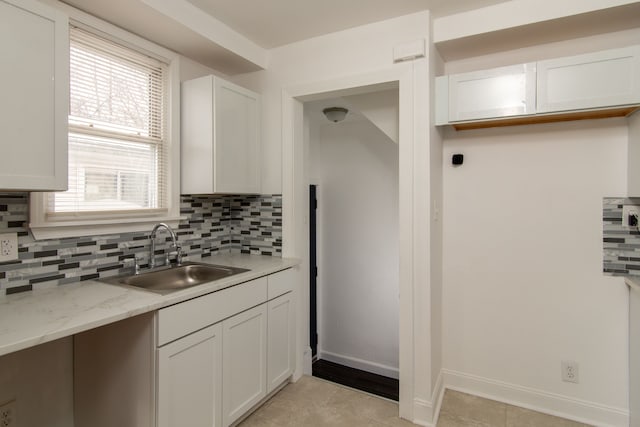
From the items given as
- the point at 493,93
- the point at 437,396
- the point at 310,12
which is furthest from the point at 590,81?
the point at 437,396

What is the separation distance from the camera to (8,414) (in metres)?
1.61

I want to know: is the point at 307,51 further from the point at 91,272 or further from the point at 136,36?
the point at 91,272

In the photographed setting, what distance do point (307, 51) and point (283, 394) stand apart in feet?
8.15

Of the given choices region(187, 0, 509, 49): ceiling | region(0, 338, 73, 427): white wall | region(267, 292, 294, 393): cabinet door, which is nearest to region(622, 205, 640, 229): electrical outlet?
region(187, 0, 509, 49): ceiling

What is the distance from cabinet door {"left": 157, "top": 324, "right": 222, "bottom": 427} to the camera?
1.60 metres

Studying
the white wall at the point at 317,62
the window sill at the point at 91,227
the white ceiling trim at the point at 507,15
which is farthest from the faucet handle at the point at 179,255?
the white ceiling trim at the point at 507,15

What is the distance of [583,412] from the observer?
2178 millimetres

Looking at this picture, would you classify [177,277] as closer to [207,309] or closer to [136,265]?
[136,265]

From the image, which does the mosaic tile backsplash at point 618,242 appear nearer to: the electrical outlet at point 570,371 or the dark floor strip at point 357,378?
the electrical outlet at point 570,371

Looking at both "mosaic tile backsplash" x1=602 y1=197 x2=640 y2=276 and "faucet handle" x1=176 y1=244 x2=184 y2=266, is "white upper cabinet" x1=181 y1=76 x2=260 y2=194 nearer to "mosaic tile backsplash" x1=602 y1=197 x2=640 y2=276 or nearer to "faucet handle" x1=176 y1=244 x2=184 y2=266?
"faucet handle" x1=176 y1=244 x2=184 y2=266

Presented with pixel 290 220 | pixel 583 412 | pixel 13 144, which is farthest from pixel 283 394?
pixel 13 144

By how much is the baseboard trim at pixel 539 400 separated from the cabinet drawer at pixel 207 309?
156cm

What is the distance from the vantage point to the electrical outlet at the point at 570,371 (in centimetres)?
221

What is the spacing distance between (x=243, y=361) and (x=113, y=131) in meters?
1.57
